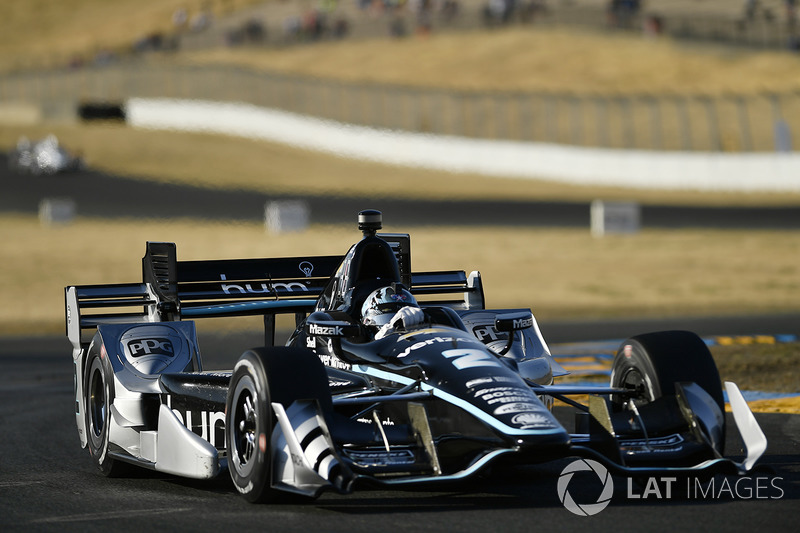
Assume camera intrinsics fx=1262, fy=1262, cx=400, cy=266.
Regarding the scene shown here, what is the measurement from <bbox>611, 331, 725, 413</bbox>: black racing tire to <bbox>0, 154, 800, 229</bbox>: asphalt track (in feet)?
74.2

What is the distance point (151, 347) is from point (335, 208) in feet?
80.3

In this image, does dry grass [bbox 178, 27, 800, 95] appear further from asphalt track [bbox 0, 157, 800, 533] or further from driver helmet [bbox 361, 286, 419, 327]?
driver helmet [bbox 361, 286, 419, 327]

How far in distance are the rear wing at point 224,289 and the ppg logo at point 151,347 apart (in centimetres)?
42

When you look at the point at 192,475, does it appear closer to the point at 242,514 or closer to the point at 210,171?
the point at 242,514

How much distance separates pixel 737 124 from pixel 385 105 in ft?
41.9

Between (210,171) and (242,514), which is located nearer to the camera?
(242,514)

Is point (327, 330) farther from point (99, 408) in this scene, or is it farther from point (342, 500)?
point (99, 408)

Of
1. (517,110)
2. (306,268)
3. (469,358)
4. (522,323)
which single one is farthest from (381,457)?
(517,110)

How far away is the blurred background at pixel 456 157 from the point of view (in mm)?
24766

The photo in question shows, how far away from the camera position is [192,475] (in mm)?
7180

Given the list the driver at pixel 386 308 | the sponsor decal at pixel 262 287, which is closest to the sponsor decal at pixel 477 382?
the driver at pixel 386 308

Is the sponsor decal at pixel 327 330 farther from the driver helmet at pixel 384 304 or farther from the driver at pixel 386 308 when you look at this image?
the driver helmet at pixel 384 304

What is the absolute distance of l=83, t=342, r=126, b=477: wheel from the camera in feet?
26.9

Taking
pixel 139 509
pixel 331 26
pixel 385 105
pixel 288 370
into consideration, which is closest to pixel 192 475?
pixel 139 509
